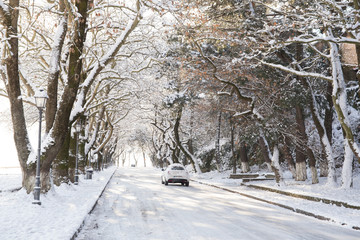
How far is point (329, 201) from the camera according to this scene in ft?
44.4

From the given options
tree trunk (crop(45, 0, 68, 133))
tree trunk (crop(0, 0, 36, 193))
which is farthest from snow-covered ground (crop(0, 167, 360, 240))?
tree trunk (crop(45, 0, 68, 133))

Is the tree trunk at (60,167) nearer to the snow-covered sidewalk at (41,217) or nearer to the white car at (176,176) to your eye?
the snow-covered sidewalk at (41,217)

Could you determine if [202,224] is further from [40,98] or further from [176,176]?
[176,176]

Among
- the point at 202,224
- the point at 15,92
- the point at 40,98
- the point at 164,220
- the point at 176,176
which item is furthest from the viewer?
the point at 176,176

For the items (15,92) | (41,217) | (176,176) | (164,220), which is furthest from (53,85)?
(176,176)

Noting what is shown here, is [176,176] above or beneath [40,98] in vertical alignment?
beneath

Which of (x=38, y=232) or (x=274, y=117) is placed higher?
(x=274, y=117)

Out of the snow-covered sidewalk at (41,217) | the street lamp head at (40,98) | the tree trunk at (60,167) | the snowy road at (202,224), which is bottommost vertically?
the snowy road at (202,224)

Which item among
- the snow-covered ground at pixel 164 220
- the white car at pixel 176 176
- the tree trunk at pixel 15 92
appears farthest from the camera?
the white car at pixel 176 176

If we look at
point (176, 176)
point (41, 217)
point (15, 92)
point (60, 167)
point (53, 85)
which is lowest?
point (41, 217)

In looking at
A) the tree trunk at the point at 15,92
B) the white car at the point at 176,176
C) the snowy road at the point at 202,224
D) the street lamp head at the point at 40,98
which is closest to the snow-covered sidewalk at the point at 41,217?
the snowy road at the point at 202,224

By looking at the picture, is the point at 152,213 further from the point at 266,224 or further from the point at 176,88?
the point at 176,88

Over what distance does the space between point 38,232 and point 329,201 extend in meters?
10.8

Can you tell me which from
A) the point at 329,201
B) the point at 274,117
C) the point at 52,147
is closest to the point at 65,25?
the point at 52,147
